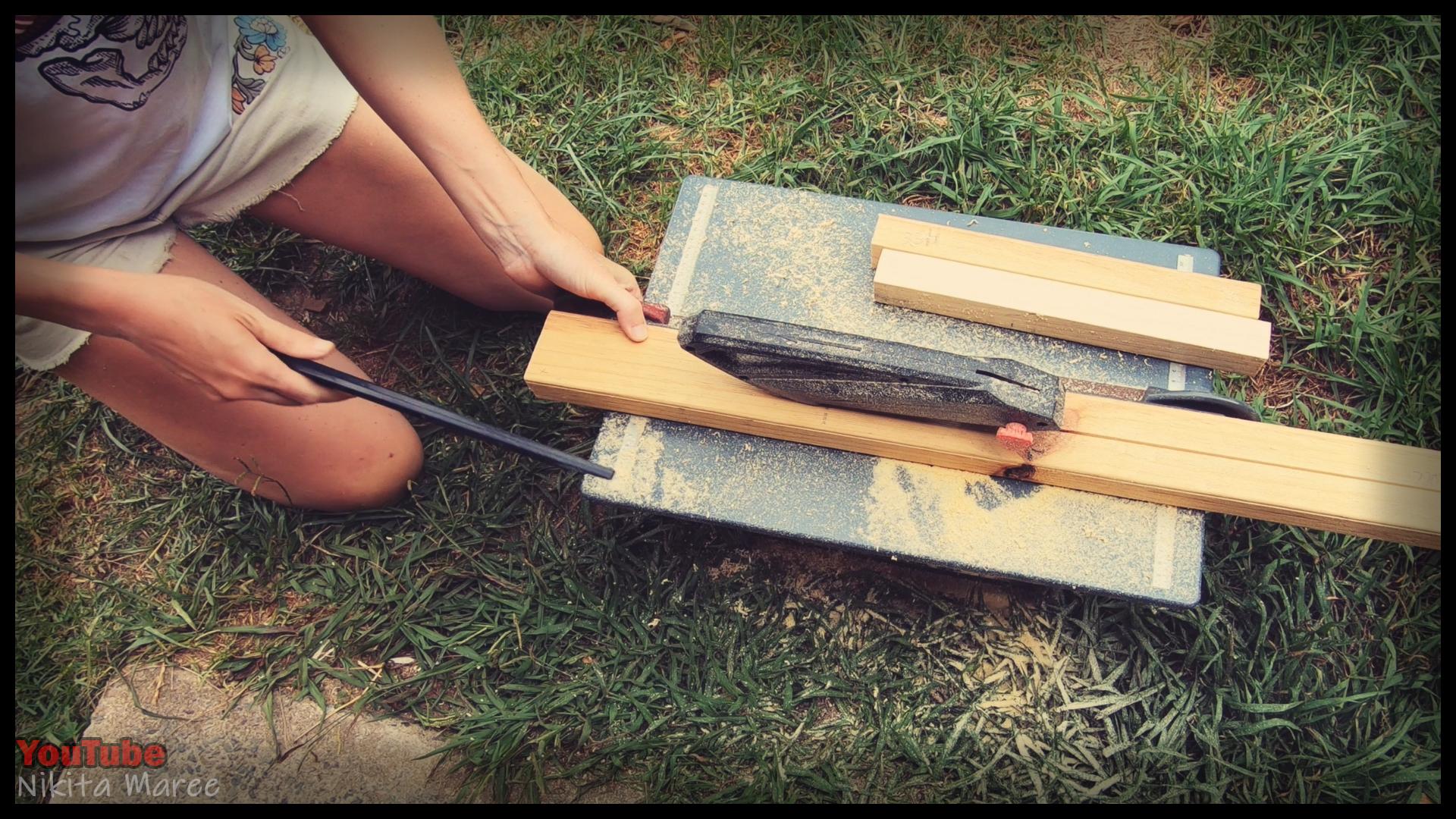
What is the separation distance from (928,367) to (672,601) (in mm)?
1021

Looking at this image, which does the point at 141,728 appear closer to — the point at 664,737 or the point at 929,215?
the point at 664,737

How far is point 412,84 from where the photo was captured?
195cm

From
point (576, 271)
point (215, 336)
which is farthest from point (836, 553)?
point (215, 336)

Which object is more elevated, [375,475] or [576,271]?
[576,271]

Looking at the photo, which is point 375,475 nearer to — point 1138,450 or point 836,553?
point 836,553

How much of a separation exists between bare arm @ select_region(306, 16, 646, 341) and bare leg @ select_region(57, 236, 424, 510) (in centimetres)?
60

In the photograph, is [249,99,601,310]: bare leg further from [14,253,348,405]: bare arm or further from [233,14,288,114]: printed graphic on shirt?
[14,253,348,405]: bare arm

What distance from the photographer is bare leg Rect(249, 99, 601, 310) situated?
7.67 feet

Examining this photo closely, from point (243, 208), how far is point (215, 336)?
601 millimetres

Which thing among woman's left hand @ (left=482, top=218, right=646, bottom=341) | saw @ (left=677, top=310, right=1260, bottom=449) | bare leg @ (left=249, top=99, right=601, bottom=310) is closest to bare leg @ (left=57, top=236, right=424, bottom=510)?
bare leg @ (left=249, top=99, right=601, bottom=310)

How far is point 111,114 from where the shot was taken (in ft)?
6.53

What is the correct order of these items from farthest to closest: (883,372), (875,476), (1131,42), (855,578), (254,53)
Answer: (1131,42) → (855,578) → (254,53) → (875,476) → (883,372)

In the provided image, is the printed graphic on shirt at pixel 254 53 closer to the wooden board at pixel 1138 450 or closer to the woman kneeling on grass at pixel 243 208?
the woman kneeling on grass at pixel 243 208

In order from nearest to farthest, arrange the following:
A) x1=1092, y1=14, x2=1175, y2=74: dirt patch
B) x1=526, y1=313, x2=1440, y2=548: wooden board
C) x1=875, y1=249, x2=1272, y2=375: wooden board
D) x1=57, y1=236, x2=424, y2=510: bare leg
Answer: x1=526, y1=313, x2=1440, y2=548: wooden board
x1=875, y1=249, x2=1272, y2=375: wooden board
x1=57, y1=236, x2=424, y2=510: bare leg
x1=1092, y1=14, x2=1175, y2=74: dirt patch
